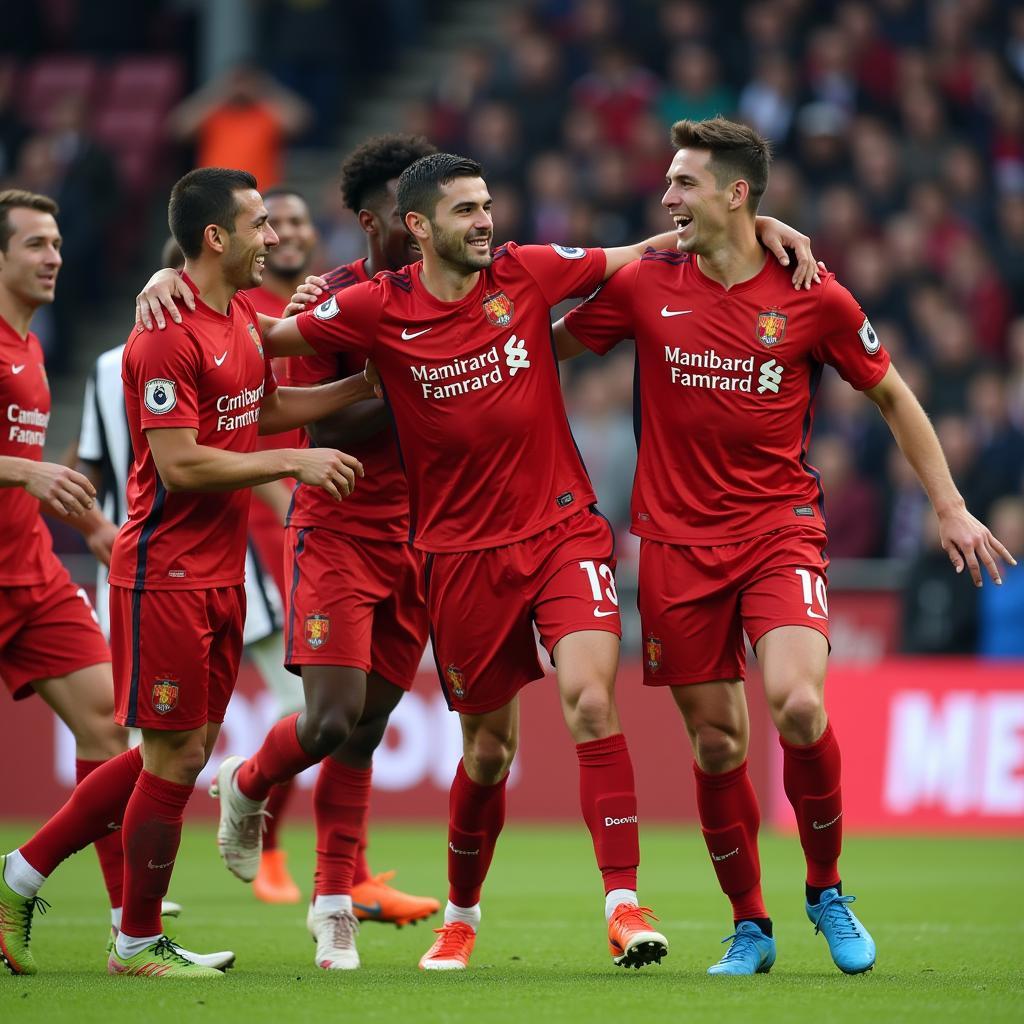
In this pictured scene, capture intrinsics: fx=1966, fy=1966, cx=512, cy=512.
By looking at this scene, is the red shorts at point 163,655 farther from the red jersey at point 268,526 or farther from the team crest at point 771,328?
the red jersey at point 268,526

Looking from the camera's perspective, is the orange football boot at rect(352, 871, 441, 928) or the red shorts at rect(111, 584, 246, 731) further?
the orange football boot at rect(352, 871, 441, 928)

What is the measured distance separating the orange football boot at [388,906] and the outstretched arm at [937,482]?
281 cm

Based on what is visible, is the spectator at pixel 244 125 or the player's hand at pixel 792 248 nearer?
the player's hand at pixel 792 248

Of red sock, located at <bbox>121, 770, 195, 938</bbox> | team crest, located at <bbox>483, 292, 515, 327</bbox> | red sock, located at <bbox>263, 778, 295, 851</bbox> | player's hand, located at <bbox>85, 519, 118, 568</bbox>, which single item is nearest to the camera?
red sock, located at <bbox>121, 770, 195, 938</bbox>

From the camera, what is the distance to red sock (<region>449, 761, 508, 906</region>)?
7.25m

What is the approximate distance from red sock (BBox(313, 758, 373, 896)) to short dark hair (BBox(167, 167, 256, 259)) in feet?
7.46

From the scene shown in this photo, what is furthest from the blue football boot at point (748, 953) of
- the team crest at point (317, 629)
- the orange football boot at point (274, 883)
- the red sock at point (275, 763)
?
the orange football boot at point (274, 883)

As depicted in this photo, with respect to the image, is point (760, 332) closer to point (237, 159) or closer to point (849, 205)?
point (849, 205)

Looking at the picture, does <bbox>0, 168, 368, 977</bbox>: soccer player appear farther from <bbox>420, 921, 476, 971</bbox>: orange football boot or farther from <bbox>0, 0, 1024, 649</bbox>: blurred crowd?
<bbox>0, 0, 1024, 649</bbox>: blurred crowd

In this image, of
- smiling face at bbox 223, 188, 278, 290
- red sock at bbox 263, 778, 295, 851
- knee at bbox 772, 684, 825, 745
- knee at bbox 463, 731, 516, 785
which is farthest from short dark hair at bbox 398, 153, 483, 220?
red sock at bbox 263, 778, 295, 851

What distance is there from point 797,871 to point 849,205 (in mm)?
7235

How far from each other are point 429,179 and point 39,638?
242 centimetres

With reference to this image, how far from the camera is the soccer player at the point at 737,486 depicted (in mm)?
6824

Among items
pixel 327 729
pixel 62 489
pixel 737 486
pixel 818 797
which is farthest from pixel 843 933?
pixel 62 489
